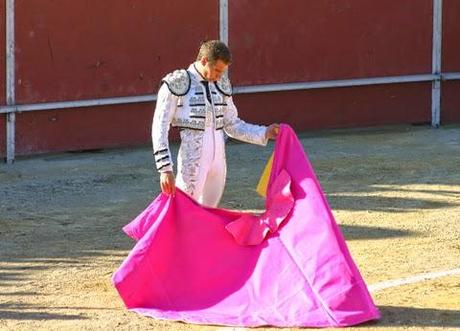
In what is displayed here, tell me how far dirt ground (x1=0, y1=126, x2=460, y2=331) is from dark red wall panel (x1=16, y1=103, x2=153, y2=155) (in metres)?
0.16

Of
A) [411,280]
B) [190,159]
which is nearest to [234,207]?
[411,280]

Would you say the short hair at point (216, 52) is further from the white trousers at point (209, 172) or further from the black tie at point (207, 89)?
the white trousers at point (209, 172)

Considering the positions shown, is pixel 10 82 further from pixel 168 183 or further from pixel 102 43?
pixel 168 183

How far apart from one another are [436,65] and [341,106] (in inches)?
52.7

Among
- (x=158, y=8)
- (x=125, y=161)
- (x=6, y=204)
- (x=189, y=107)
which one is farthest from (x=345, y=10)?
(x=189, y=107)

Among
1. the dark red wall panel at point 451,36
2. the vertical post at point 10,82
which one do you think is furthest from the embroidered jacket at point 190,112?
the dark red wall panel at point 451,36

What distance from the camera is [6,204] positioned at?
10.3 metres

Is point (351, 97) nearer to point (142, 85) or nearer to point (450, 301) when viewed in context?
point (142, 85)

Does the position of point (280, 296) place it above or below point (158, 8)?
below

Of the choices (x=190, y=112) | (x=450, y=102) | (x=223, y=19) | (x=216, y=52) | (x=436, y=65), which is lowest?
(x=450, y=102)

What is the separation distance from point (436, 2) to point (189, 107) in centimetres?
794

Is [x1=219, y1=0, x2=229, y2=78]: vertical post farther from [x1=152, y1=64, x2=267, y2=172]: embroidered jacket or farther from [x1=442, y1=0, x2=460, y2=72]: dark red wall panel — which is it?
[x1=152, y1=64, x2=267, y2=172]: embroidered jacket

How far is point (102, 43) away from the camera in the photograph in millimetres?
12664

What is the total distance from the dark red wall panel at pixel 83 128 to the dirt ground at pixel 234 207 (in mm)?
162
